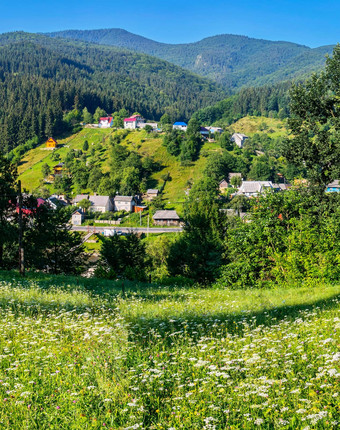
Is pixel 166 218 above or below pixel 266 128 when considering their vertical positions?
below

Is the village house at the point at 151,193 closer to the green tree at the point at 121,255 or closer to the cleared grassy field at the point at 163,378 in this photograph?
the green tree at the point at 121,255

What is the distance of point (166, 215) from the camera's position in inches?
3703

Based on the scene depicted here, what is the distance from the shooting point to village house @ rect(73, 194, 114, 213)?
103 m

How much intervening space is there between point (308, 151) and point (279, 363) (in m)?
18.6

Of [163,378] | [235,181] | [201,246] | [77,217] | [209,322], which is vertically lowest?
[77,217]

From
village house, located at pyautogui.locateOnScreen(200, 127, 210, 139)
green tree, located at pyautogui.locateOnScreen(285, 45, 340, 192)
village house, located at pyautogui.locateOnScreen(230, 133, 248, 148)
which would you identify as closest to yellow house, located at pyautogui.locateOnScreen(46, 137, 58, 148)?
village house, located at pyautogui.locateOnScreen(200, 127, 210, 139)

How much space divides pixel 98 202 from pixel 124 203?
772 centimetres

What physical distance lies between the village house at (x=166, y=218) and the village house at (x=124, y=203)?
13128 mm

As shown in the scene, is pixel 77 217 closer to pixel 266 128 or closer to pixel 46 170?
pixel 46 170

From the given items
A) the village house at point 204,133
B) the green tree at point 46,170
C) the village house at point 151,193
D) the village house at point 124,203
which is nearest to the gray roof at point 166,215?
the village house at point 124,203

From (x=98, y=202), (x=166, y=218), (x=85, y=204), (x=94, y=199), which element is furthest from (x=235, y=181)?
(x=85, y=204)

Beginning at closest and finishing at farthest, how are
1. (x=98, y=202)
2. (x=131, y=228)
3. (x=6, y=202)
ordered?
(x=6, y=202)
(x=131, y=228)
(x=98, y=202)

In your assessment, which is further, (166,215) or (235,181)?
(235,181)

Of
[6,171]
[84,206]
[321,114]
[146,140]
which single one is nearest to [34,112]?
[146,140]
